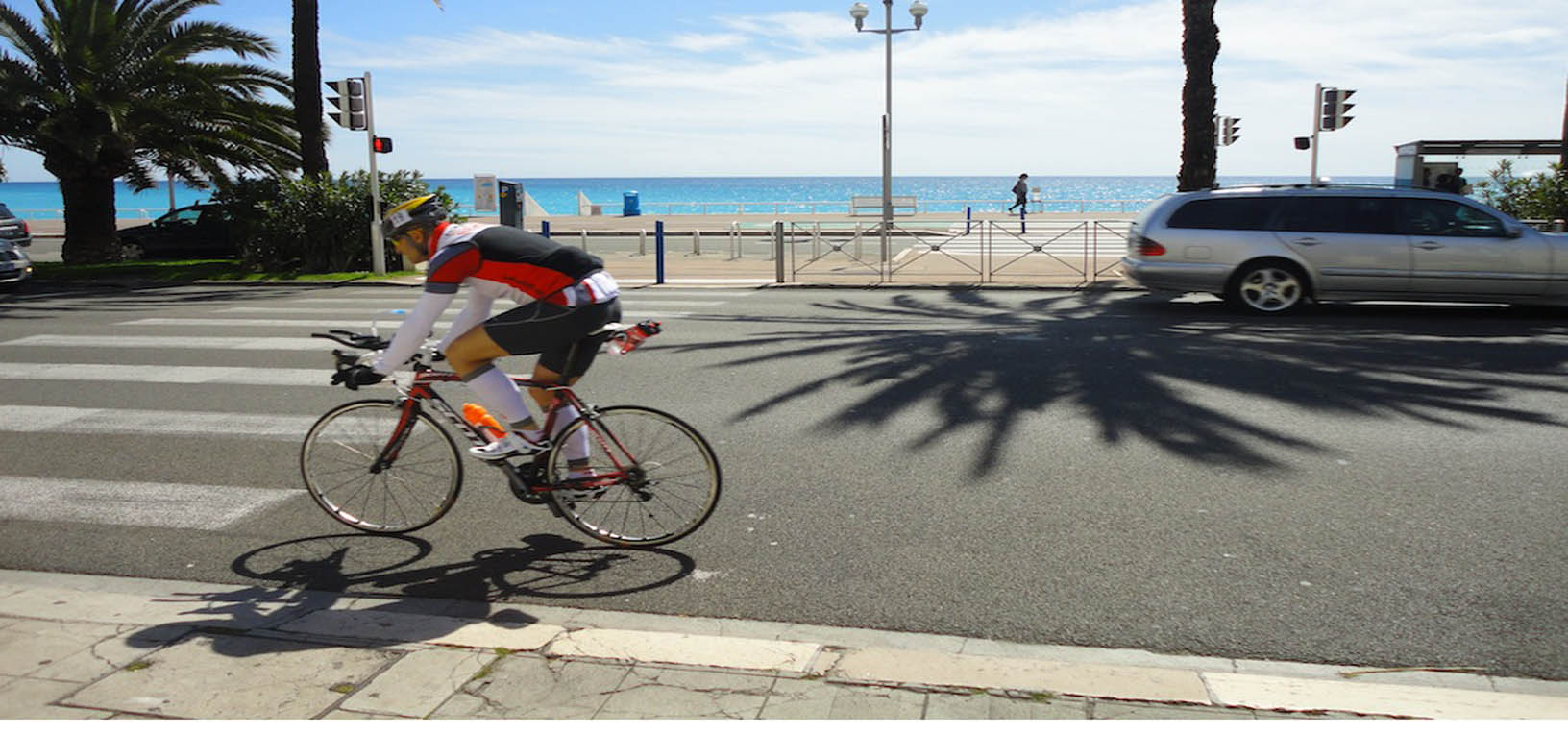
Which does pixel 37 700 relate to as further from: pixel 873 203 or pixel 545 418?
pixel 873 203

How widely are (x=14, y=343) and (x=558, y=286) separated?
9.74 meters

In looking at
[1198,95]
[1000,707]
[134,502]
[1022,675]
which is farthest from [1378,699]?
[1198,95]

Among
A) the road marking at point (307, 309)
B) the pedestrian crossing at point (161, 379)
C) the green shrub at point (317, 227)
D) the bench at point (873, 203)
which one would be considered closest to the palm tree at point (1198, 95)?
the pedestrian crossing at point (161, 379)

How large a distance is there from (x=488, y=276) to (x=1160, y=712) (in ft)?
10.3

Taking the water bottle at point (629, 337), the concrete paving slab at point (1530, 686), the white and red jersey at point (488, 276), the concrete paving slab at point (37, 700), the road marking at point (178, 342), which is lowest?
the concrete paving slab at point (1530, 686)

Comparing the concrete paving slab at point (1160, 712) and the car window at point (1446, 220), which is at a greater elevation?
the car window at point (1446, 220)

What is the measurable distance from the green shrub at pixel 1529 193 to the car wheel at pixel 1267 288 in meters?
7.24

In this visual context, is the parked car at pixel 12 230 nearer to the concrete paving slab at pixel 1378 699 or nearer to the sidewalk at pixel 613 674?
the sidewalk at pixel 613 674

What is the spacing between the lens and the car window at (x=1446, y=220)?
42.0 ft

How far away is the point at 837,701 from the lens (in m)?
3.64

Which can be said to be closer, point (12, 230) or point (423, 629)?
point (423, 629)

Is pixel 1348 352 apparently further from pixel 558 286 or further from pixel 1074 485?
pixel 558 286

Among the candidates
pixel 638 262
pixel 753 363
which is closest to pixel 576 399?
pixel 753 363

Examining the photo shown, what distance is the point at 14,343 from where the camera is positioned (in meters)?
11.9
